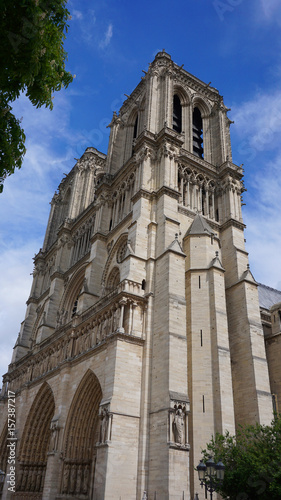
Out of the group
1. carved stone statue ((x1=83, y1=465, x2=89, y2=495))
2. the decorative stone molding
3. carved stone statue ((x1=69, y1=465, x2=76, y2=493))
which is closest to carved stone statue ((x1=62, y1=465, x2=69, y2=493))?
carved stone statue ((x1=69, y1=465, x2=76, y2=493))

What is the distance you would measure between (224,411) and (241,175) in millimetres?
18411

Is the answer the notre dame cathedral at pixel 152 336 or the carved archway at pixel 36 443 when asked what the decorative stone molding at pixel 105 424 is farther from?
the carved archway at pixel 36 443

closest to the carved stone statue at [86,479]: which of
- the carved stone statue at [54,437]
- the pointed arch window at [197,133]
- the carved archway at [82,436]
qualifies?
the carved archway at [82,436]

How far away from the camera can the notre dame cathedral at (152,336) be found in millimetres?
17906

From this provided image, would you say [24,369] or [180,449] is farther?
[24,369]

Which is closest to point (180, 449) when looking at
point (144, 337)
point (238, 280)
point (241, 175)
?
point (144, 337)

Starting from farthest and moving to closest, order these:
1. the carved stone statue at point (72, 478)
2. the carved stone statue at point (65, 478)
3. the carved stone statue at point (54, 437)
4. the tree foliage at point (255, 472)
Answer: the carved stone statue at point (54, 437) < the carved stone statue at point (72, 478) < the carved stone statue at point (65, 478) < the tree foliage at point (255, 472)

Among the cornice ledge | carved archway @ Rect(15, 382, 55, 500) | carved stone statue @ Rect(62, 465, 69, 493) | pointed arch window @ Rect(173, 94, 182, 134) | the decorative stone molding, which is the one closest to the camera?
the decorative stone molding

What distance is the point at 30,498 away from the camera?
24.4 metres

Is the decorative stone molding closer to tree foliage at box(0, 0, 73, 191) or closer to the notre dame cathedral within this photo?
the notre dame cathedral

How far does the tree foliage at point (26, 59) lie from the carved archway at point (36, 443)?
21.5m

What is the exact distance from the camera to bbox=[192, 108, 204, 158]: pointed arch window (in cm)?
3425

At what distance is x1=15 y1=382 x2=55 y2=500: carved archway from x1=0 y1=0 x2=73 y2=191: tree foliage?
70.5 feet

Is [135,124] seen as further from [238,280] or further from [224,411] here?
[224,411]
